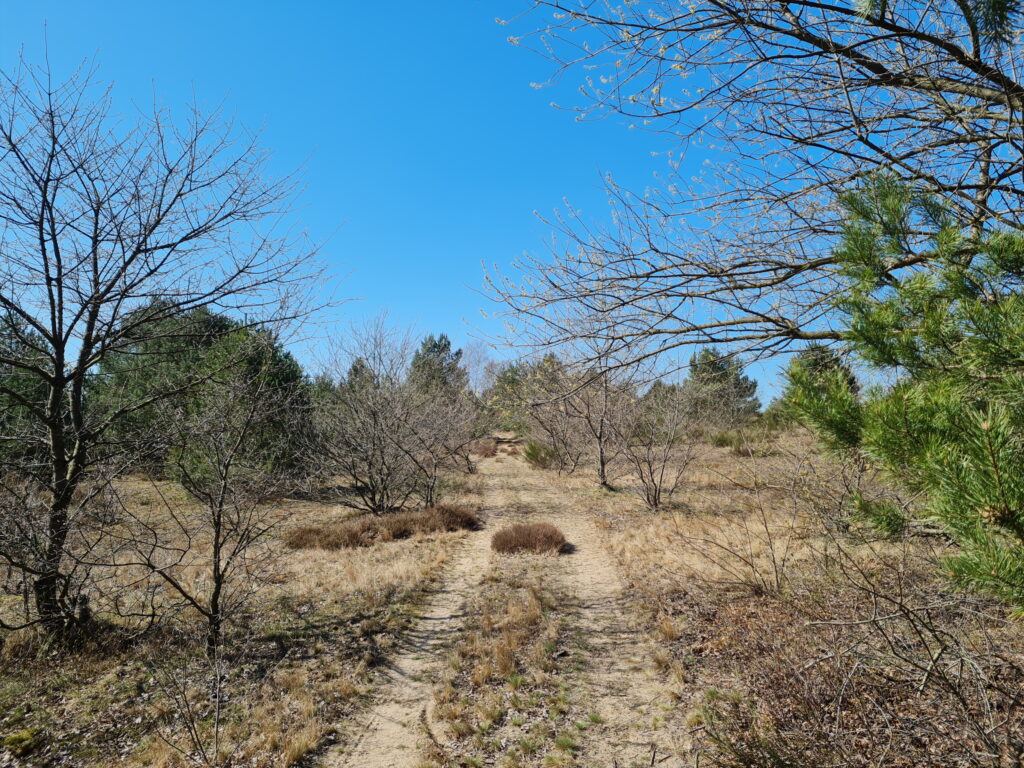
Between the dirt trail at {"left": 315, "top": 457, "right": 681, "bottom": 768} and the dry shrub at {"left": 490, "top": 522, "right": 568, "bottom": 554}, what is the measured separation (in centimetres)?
39

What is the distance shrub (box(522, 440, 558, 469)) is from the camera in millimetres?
22266

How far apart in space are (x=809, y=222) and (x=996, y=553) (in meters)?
2.71

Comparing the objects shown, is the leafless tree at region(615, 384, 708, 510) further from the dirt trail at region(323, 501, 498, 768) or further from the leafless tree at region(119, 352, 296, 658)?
the leafless tree at region(119, 352, 296, 658)

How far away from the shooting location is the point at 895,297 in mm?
1703

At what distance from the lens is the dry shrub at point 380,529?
375 inches

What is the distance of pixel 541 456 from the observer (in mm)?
22984

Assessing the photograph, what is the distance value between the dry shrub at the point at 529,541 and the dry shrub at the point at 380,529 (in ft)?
5.97

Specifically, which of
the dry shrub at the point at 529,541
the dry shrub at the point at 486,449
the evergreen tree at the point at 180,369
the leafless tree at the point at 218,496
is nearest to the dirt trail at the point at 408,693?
the leafless tree at the point at 218,496

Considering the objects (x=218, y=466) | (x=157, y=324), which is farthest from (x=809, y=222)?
(x=157, y=324)

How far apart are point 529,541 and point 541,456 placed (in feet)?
46.5

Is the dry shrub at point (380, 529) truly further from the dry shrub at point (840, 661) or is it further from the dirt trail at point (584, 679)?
the dry shrub at point (840, 661)

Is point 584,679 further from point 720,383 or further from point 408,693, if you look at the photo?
point 720,383

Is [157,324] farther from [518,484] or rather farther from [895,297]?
[518,484]

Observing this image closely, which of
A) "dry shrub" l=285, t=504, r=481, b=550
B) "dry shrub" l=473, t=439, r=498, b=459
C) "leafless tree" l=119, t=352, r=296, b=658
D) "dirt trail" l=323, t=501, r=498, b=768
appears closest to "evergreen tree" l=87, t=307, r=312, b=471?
"leafless tree" l=119, t=352, r=296, b=658
